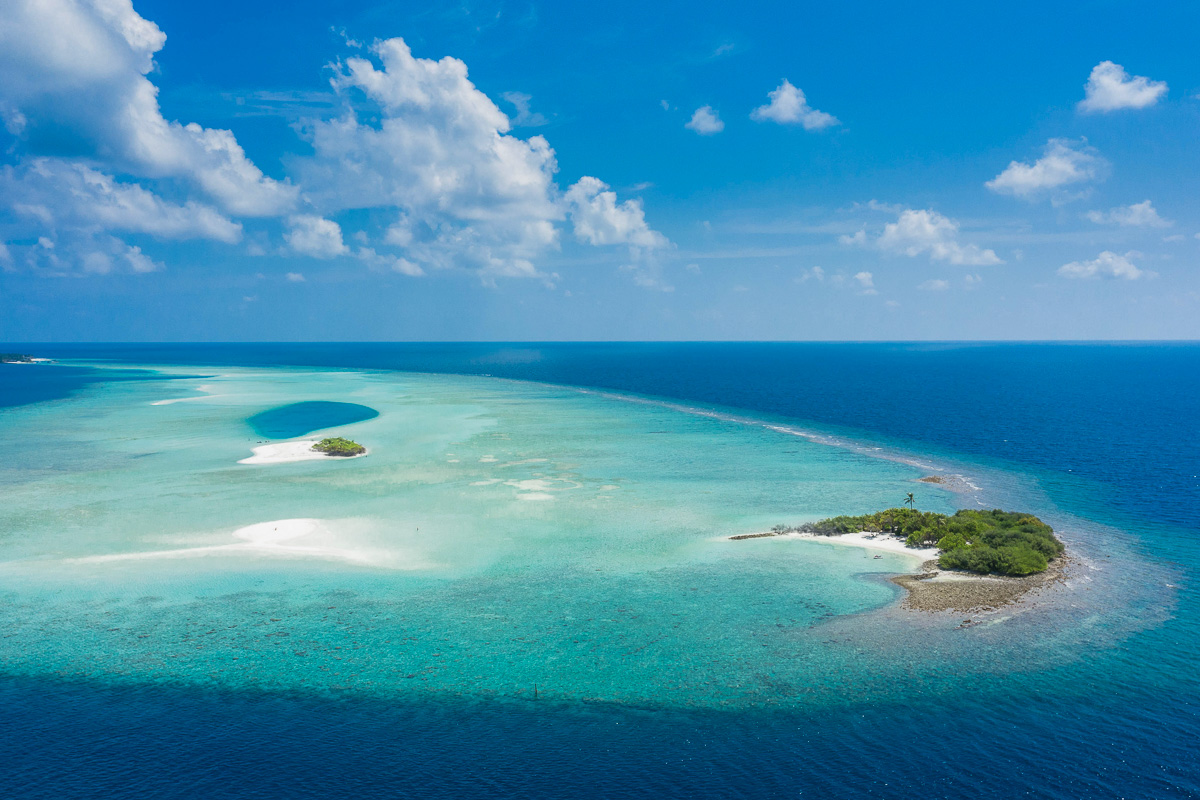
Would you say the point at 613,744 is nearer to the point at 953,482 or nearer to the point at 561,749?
the point at 561,749

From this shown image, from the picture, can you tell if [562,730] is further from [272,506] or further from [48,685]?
[272,506]

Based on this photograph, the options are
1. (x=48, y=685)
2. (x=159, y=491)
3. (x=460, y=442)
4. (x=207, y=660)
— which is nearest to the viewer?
(x=48, y=685)

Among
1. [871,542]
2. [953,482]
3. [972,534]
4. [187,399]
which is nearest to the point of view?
[972,534]

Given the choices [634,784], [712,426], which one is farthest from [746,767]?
[712,426]

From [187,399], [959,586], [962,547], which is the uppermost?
[187,399]

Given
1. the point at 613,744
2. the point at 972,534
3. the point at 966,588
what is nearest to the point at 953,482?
the point at 972,534

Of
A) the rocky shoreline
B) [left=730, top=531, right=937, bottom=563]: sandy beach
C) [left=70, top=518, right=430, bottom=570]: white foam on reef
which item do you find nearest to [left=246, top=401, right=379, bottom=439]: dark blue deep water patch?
[left=70, top=518, right=430, bottom=570]: white foam on reef
